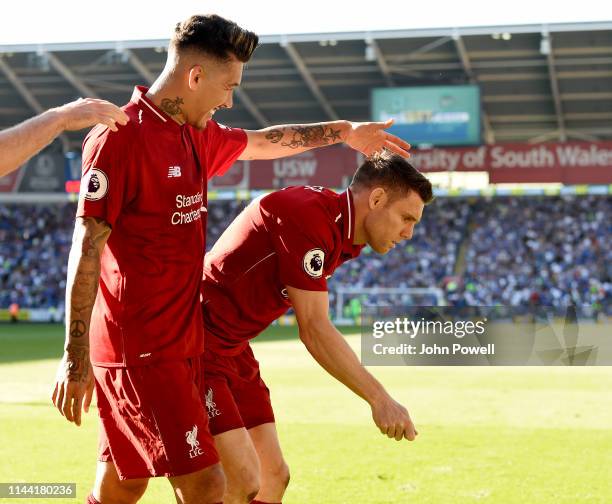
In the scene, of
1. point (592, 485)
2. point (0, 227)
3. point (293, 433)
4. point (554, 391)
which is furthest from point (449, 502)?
point (0, 227)

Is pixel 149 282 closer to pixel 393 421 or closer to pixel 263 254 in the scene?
pixel 263 254

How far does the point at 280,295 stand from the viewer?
486 centimetres

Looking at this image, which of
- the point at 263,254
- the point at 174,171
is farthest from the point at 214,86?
the point at 263,254

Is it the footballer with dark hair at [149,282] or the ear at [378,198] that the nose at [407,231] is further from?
the footballer with dark hair at [149,282]

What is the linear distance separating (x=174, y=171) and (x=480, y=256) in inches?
1500

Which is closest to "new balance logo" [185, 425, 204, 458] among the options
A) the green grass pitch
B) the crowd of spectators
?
the green grass pitch

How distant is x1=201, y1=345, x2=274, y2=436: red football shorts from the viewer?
15.5 feet

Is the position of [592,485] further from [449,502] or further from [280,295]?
[280,295]

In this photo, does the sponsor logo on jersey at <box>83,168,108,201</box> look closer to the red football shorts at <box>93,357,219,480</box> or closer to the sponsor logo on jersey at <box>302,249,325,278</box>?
the red football shorts at <box>93,357,219,480</box>

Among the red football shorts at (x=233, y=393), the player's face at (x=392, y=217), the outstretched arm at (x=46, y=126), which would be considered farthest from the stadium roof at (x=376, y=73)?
the outstretched arm at (x=46, y=126)

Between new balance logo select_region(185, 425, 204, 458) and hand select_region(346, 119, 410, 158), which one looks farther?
hand select_region(346, 119, 410, 158)

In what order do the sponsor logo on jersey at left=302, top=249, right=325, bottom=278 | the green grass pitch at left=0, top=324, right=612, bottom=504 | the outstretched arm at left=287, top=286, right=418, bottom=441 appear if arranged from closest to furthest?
the outstretched arm at left=287, top=286, right=418, bottom=441, the sponsor logo on jersey at left=302, top=249, right=325, bottom=278, the green grass pitch at left=0, top=324, right=612, bottom=504

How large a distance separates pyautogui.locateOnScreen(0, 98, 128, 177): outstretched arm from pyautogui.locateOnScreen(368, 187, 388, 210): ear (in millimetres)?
1411

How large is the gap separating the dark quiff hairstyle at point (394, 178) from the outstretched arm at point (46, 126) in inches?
56.1
